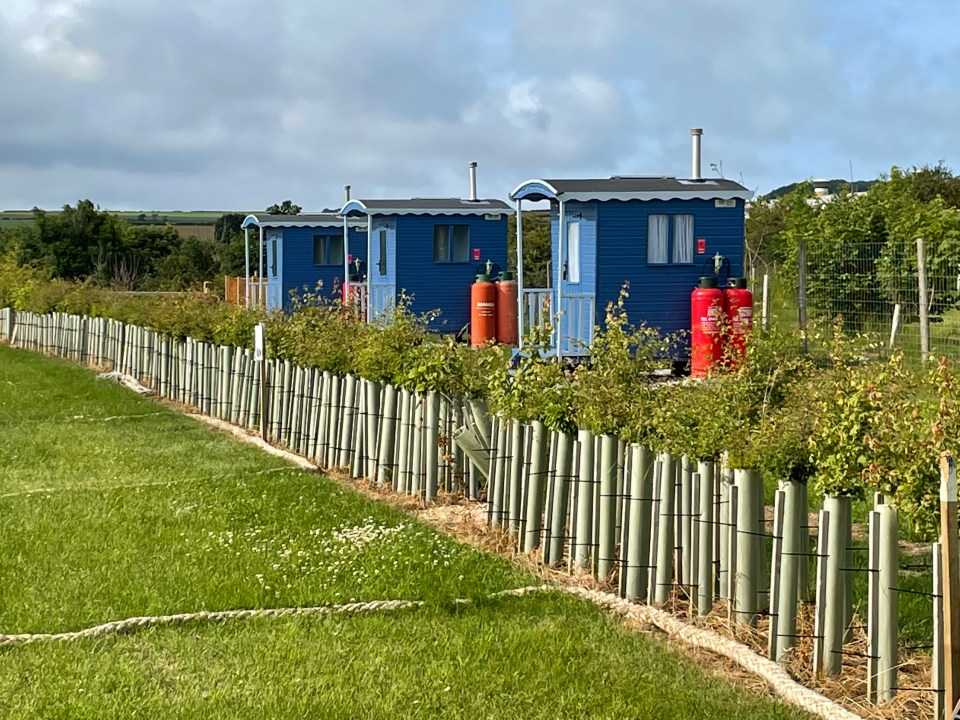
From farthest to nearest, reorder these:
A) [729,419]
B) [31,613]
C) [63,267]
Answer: [63,267]
[31,613]
[729,419]

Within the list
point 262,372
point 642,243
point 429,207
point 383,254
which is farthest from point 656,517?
point 383,254

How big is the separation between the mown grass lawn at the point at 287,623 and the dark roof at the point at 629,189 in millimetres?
9924

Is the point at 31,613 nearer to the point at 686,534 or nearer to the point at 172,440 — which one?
the point at 686,534

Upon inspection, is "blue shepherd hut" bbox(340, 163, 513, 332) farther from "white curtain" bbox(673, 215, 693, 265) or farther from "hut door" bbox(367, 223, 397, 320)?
"white curtain" bbox(673, 215, 693, 265)

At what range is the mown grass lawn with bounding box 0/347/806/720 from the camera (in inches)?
228

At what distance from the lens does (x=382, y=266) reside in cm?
2972

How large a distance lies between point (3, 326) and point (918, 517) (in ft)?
96.5

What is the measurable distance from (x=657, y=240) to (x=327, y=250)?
17184mm

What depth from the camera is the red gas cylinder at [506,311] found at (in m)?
25.6

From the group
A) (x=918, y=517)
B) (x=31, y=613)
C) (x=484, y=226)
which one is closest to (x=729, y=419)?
(x=918, y=517)

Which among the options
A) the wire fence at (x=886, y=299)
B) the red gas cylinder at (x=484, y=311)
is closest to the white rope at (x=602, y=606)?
the wire fence at (x=886, y=299)

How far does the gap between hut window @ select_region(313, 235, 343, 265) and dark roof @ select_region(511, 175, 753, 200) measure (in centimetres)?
1596

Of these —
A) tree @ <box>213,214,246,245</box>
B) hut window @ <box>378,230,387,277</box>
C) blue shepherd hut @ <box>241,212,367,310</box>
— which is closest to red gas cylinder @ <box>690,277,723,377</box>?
hut window @ <box>378,230,387,277</box>

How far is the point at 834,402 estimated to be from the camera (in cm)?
609
